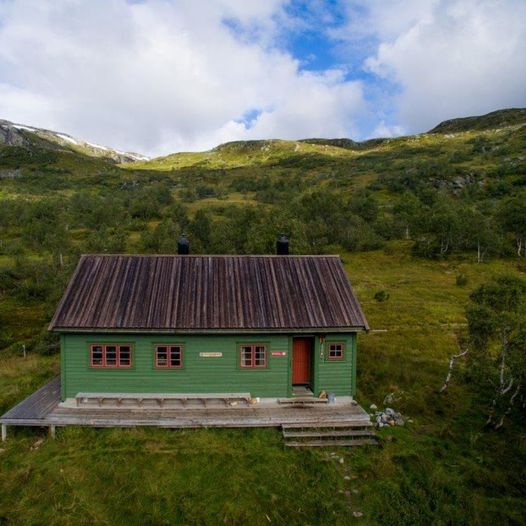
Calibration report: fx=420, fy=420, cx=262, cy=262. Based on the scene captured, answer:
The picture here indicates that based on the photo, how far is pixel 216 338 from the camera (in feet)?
53.8

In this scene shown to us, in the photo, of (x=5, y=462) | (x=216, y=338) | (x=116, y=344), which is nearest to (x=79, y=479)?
(x=5, y=462)

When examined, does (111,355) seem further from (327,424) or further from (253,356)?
(327,424)

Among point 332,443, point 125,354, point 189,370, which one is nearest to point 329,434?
point 332,443

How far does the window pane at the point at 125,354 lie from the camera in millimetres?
16344

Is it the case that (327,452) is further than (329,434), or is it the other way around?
(329,434)

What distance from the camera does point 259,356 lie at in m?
16.7

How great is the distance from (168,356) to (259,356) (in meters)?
3.56

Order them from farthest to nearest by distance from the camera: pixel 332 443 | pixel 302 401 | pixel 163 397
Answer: pixel 302 401 → pixel 163 397 → pixel 332 443

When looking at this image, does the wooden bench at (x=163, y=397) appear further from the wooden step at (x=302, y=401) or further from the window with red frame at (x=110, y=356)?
the wooden step at (x=302, y=401)

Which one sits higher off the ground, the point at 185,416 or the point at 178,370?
the point at 178,370

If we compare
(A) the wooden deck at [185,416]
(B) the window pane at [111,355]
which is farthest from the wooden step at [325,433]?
(B) the window pane at [111,355]

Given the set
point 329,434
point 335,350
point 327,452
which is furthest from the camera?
point 335,350

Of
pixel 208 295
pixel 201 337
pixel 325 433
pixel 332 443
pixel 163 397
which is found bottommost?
pixel 332 443

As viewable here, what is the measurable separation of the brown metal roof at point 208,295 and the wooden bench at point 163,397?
2.69 m
